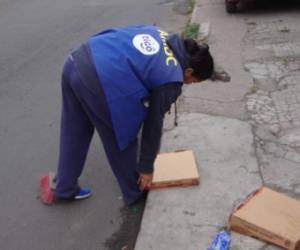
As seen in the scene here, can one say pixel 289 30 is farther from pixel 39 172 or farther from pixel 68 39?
pixel 39 172

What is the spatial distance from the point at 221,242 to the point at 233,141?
1489mm

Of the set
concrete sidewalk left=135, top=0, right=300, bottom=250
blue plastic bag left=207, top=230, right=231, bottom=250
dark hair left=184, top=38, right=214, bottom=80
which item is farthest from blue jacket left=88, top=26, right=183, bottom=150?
blue plastic bag left=207, top=230, right=231, bottom=250

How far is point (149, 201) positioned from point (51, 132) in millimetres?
1815

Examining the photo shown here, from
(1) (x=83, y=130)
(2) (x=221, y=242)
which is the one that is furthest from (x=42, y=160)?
(2) (x=221, y=242)

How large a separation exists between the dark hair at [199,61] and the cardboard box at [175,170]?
3.13ft

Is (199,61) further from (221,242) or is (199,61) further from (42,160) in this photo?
(42,160)

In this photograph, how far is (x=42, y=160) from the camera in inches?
195

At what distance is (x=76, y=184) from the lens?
166 inches

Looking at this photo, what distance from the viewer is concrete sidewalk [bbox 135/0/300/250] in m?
3.71

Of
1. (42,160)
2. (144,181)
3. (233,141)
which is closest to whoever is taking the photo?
(144,181)

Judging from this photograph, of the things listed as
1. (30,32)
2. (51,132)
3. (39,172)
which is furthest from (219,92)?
(30,32)

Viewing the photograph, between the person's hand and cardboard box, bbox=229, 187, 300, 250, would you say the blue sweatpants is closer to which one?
the person's hand

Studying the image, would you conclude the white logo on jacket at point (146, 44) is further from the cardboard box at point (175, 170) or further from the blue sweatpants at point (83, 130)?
the cardboard box at point (175, 170)

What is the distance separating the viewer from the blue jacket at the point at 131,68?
340cm
